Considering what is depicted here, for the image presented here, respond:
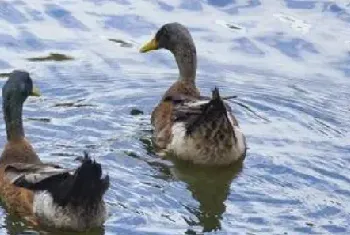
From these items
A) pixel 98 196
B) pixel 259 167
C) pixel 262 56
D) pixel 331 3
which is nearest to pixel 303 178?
pixel 259 167

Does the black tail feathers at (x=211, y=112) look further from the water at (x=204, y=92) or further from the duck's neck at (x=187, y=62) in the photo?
the duck's neck at (x=187, y=62)

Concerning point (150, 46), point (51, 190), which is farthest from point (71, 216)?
point (150, 46)

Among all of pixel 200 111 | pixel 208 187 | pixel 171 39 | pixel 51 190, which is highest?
pixel 171 39

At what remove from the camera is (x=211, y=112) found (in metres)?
13.2

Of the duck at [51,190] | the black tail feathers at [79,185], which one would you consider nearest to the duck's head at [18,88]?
the duck at [51,190]

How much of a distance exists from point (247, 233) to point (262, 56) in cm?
643

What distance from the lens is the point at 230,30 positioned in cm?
1833

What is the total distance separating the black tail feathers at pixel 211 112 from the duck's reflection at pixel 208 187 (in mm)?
464

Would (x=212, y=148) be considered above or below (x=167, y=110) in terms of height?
below

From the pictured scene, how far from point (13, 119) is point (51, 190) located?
5.75ft

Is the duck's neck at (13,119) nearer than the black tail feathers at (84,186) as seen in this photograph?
No

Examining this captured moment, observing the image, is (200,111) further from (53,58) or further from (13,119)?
(53,58)

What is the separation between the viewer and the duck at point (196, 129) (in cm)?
1332

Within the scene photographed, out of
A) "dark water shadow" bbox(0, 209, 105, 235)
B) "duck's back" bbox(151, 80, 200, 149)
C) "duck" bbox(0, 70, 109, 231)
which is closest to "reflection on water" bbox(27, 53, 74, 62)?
"duck's back" bbox(151, 80, 200, 149)
